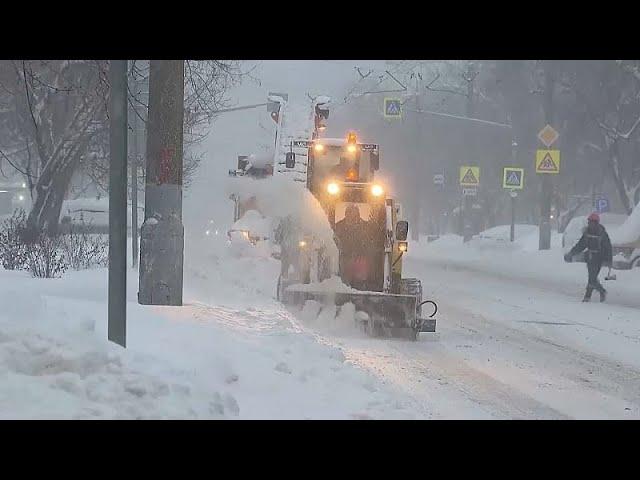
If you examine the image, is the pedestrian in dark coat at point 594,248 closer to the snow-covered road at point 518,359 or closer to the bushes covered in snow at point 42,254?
the snow-covered road at point 518,359

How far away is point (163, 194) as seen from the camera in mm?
10125

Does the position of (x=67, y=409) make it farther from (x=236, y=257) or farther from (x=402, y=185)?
(x=402, y=185)

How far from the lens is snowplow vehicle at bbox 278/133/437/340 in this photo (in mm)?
12602

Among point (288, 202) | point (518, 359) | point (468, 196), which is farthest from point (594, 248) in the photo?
point (468, 196)

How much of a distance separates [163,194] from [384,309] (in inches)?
156

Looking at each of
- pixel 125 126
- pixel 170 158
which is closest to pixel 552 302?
pixel 170 158

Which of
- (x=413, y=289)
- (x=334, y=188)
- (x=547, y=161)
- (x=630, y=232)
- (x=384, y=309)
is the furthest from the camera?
(x=547, y=161)

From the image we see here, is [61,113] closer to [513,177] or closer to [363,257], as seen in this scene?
[363,257]

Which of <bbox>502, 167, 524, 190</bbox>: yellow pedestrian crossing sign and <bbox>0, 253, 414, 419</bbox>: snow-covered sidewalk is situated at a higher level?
<bbox>502, 167, 524, 190</bbox>: yellow pedestrian crossing sign

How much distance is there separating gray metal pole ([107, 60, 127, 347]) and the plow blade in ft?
20.7

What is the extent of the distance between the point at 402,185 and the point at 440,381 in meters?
47.8

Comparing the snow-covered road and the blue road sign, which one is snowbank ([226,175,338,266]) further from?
the blue road sign

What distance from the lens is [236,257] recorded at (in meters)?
16.7

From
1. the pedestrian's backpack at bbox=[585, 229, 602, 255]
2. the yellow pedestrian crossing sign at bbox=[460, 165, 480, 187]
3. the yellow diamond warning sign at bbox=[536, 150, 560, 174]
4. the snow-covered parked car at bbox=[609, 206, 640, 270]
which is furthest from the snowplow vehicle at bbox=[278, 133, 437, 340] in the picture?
the yellow pedestrian crossing sign at bbox=[460, 165, 480, 187]
